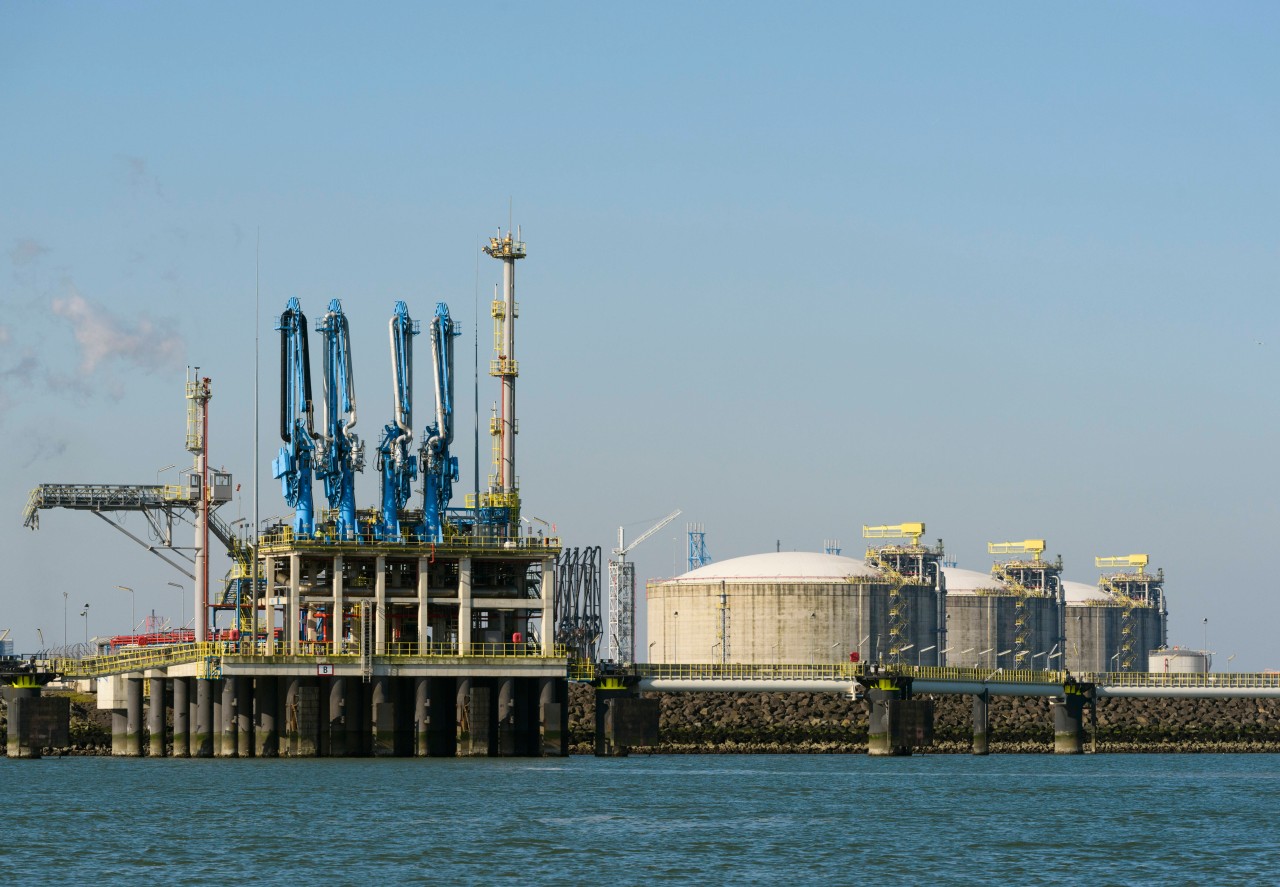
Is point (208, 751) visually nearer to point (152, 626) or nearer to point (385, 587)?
point (385, 587)

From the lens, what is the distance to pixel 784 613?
177m

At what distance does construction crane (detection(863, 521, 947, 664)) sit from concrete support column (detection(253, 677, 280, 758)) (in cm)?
7207

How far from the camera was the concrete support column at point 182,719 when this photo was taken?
403ft

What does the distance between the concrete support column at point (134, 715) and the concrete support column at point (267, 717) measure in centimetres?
1029

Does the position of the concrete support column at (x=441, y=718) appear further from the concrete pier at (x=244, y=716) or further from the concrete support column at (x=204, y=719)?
the concrete support column at (x=204, y=719)

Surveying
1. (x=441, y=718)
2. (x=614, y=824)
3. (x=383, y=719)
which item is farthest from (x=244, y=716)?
(x=614, y=824)

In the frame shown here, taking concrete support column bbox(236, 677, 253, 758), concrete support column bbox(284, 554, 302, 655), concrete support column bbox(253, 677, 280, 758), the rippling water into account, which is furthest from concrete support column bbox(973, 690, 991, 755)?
concrete support column bbox(236, 677, 253, 758)

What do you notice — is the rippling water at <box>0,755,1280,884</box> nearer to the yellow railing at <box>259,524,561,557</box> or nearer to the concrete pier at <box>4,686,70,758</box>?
the concrete pier at <box>4,686,70,758</box>

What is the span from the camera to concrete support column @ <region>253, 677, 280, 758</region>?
11819cm

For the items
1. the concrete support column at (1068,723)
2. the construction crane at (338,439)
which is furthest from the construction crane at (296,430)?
the concrete support column at (1068,723)

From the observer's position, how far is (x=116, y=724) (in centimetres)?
12838

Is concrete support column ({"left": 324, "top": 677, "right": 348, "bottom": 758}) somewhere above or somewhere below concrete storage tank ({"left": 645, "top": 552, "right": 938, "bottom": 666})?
below

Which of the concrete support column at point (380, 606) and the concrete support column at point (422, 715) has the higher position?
the concrete support column at point (380, 606)

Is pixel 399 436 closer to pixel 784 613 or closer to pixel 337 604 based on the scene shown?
pixel 337 604
